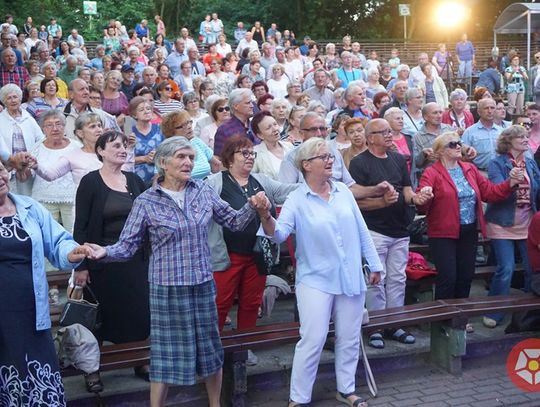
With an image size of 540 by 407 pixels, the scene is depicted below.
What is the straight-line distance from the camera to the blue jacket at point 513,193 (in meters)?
7.07

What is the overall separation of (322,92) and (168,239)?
24.2 feet

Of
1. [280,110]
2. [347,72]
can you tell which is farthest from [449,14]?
[280,110]

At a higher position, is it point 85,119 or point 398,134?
point 85,119

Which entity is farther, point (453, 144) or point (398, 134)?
point (398, 134)

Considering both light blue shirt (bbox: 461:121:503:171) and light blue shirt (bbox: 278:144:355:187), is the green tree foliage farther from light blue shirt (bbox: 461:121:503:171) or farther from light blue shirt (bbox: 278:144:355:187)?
light blue shirt (bbox: 278:144:355:187)

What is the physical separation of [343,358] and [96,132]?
272 centimetres

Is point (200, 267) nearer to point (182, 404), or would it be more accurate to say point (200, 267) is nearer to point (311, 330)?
point (311, 330)

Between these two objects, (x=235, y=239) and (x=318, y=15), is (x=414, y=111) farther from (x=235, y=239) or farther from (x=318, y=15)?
(x=318, y=15)

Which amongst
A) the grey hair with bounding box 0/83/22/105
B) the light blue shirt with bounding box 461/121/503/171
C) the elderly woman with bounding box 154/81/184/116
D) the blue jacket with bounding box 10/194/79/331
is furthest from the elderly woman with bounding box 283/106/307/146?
the blue jacket with bounding box 10/194/79/331

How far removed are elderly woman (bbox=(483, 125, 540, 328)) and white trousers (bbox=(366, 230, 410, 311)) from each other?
1170 millimetres

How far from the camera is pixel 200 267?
4703 millimetres

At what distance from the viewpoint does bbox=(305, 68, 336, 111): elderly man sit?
11.5m

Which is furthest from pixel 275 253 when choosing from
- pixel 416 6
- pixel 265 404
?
pixel 416 6

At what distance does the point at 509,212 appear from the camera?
706cm
